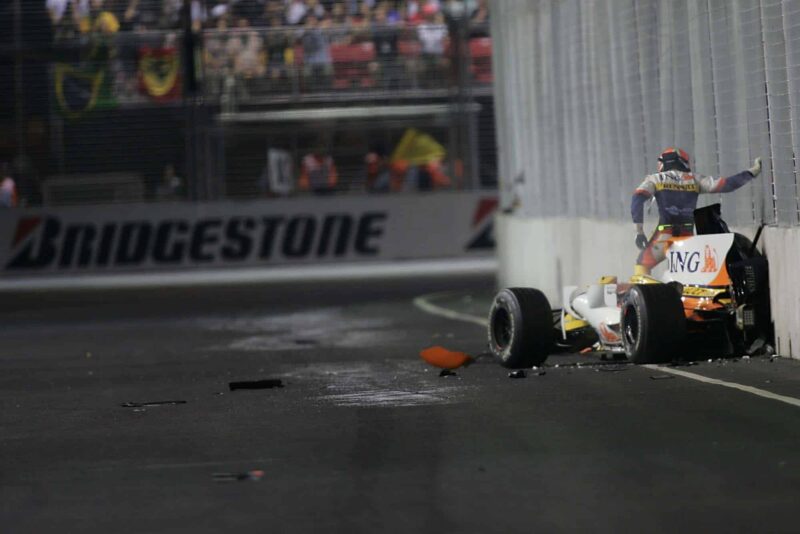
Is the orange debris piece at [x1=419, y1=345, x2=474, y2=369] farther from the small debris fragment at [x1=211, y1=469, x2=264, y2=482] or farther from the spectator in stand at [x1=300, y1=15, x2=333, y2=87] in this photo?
the spectator in stand at [x1=300, y1=15, x2=333, y2=87]

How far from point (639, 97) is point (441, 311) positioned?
14.4 ft

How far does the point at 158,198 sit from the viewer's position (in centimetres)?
2956

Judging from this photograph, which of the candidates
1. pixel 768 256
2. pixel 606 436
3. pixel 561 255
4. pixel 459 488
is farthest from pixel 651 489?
pixel 561 255

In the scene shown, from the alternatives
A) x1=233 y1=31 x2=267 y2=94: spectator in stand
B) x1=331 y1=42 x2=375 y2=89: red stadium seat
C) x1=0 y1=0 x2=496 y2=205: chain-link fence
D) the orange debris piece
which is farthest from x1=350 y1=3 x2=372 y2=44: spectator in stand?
the orange debris piece

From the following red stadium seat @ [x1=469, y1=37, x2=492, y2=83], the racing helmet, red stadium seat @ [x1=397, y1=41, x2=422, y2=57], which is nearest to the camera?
the racing helmet

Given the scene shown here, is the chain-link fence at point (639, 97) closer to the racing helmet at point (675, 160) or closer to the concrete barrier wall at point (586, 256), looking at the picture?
the concrete barrier wall at point (586, 256)

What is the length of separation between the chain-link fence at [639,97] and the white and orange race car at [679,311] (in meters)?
0.51

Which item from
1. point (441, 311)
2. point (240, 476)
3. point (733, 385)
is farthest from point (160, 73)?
point (240, 476)

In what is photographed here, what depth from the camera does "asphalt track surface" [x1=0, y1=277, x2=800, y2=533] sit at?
5.84 metres

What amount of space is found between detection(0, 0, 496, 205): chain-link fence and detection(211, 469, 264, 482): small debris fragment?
74.8ft

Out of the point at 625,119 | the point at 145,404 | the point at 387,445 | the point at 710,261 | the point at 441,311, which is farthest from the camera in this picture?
the point at 441,311

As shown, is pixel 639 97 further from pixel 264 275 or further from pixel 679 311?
pixel 264 275

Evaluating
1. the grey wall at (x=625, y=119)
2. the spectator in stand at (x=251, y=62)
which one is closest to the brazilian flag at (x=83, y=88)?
the spectator in stand at (x=251, y=62)

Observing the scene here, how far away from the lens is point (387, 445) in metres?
7.58
